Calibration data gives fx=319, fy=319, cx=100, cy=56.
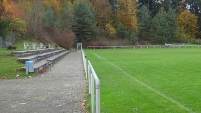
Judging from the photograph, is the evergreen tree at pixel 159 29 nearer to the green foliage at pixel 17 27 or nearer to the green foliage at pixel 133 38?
the green foliage at pixel 133 38

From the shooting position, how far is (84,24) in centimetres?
8112

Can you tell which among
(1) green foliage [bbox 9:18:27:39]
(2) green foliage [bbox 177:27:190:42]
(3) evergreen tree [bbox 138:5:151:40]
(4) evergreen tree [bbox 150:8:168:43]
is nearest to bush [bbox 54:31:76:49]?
(1) green foliage [bbox 9:18:27:39]

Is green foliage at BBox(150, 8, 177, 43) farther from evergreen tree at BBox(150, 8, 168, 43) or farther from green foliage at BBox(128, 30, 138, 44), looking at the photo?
green foliage at BBox(128, 30, 138, 44)

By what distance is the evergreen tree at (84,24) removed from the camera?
264 ft

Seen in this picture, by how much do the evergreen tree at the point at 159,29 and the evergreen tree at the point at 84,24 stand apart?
19.3 meters

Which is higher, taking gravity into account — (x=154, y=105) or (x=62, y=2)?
(x=62, y=2)

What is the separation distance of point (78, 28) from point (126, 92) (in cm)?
7019

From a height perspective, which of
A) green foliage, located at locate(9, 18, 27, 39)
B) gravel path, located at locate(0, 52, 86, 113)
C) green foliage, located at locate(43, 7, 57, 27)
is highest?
green foliage, located at locate(43, 7, 57, 27)

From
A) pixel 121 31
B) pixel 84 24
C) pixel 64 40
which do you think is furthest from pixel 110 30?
pixel 64 40

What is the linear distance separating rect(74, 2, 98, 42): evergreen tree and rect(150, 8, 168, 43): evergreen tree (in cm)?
1930

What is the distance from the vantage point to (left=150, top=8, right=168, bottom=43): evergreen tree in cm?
9150

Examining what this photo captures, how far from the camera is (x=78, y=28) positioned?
3174 inches

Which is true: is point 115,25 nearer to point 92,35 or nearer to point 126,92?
point 92,35

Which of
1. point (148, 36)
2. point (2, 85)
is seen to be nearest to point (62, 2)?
point (148, 36)
